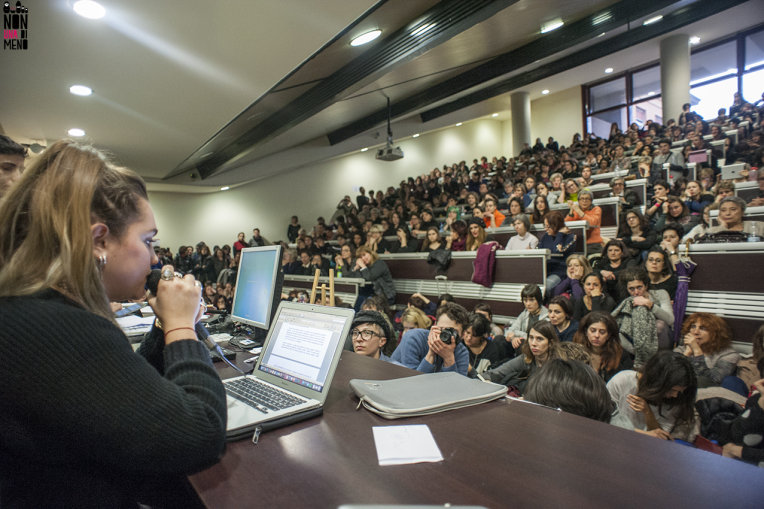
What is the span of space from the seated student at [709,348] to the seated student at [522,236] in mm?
1822

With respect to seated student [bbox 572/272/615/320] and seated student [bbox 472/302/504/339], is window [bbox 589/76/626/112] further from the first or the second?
seated student [bbox 472/302/504/339]

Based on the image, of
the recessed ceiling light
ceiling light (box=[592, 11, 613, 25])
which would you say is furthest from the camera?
ceiling light (box=[592, 11, 613, 25])

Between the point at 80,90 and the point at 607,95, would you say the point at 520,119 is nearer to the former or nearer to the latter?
the point at 607,95

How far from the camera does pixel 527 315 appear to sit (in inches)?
143

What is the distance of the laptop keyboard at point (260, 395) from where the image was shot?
98 cm

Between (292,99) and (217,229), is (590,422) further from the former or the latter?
(217,229)

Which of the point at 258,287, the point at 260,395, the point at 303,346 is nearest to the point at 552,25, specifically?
the point at 258,287

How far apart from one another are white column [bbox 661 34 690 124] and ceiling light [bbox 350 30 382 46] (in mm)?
7802

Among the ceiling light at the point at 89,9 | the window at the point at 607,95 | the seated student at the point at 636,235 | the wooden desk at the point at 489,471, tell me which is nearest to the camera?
the wooden desk at the point at 489,471

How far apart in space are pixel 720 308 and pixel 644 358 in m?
0.68

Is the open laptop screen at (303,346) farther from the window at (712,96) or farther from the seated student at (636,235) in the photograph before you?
the window at (712,96)

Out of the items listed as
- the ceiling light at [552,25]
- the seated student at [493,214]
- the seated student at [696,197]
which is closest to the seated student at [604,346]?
the seated student at [493,214]

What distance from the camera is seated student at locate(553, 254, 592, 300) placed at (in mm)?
3549

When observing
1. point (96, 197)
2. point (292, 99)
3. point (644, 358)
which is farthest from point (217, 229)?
point (96, 197)
